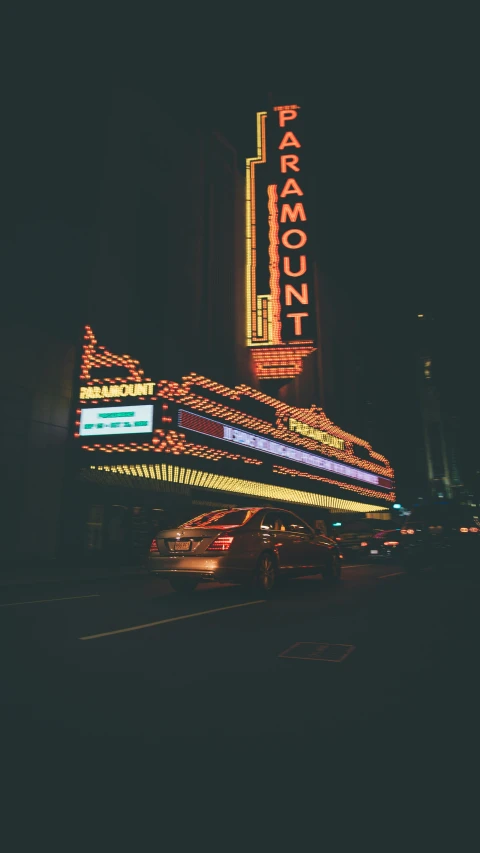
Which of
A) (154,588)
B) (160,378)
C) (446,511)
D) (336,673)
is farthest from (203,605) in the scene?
(160,378)

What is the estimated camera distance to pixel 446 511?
15.3 metres

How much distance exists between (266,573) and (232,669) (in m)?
5.10

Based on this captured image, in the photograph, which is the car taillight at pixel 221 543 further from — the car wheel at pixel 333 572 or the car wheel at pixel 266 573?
the car wheel at pixel 333 572

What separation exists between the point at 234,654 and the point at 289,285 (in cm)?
2609

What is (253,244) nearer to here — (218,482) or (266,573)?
(218,482)

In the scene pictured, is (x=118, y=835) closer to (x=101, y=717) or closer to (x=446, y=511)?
(x=101, y=717)

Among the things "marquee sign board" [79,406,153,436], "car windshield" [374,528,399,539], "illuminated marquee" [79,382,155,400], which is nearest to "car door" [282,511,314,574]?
"car windshield" [374,528,399,539]

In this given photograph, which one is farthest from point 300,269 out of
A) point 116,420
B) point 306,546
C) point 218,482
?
point 306,546

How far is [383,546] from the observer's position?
20641 millimetres

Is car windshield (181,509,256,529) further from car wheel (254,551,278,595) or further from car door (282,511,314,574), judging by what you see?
car door (282,511,314,574)

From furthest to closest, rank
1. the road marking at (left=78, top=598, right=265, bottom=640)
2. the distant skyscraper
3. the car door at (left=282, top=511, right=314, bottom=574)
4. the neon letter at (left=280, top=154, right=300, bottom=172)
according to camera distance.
Answer: the distant skyscraper
the neon letter at (left=280, top=154, right=300, bottom=172)
the car door at (left=282, top=511, right=314, bottom=574)
the road marking at (left=78, top=598, right=265, bottom=640)

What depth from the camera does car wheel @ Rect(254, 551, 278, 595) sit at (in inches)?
364

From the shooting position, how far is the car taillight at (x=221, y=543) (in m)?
8.60

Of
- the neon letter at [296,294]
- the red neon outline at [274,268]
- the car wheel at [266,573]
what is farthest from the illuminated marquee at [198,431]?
the car wheel at [266,573]
